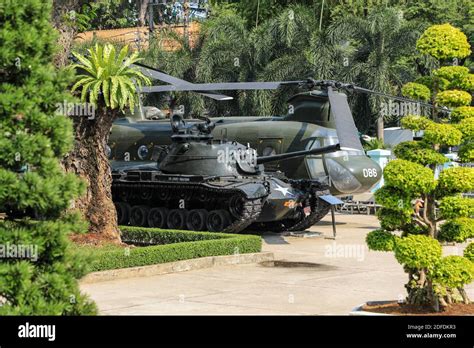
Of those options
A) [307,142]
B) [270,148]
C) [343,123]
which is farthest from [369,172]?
[343,123]

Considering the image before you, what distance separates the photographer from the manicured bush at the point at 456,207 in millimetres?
10562

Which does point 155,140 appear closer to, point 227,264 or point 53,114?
point 227,264

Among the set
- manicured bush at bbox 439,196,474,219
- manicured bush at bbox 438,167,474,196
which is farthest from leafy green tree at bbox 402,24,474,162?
manicured bush at bbox 439,196,474,219

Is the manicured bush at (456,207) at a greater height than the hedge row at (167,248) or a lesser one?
greater

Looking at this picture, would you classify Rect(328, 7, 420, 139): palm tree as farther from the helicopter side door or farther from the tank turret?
the tank turret

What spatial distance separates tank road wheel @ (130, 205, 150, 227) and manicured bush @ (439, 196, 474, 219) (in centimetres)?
1302

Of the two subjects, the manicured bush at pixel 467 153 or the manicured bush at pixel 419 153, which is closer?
the manicured bush at pixel 419 153

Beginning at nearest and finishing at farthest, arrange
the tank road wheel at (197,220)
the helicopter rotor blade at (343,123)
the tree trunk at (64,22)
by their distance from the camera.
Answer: the tree trunk at (64,22), the helicopter rotor blade at (343,123), the tank road wheel at (197,220)

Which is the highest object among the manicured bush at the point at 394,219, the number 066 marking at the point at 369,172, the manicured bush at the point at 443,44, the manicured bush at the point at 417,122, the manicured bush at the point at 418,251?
the manicured bush at the point at 443,44

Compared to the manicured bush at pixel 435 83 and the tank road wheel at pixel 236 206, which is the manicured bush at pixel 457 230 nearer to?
the manicured bush at pixel 435 83

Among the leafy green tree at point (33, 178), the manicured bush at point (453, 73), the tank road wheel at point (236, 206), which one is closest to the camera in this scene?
the leafy green tree at point (33, 178)

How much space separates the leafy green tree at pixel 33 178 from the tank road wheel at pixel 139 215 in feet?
49.8

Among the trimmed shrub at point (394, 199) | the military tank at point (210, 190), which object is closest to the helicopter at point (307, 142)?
the military tank at point (210, 190)

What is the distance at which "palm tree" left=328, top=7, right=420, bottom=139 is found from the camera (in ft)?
109
